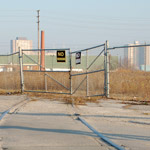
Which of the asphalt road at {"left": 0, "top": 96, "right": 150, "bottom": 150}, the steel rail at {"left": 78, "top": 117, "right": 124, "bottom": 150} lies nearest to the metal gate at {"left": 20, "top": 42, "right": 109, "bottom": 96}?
the asphalt road at {"left": 0, "top": 96, "right": 150, "bottom": 150}

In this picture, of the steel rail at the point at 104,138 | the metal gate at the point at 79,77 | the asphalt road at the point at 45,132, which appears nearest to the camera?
the steel rail at the point at 104,138

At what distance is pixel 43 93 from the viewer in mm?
18141

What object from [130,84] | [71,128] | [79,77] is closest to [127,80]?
[130,84]

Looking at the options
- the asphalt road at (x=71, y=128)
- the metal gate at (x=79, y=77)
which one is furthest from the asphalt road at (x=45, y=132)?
the metal gate at (x=79, y=77)

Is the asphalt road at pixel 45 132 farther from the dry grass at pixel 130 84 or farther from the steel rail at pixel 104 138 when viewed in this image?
the dry grass at pixel 130 84

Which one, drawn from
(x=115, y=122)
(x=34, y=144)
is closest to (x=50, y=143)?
(x=34, y=144)

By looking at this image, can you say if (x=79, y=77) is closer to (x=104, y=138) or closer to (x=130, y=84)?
(x=130, y=84)

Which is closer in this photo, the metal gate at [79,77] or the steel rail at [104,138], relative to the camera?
the steel rail at [104,138]

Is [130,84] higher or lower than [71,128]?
higher

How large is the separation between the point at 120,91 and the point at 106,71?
282 centimetres

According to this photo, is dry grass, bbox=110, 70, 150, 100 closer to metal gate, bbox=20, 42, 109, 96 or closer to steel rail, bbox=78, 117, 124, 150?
metal gate, bbox=20, 42, 109, 96

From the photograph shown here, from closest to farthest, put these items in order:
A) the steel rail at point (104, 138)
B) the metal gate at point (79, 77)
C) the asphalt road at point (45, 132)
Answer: the steel rail at point (104, 138) < the asphalt road at point (45, 132) < the metal gate at point (79, 77)

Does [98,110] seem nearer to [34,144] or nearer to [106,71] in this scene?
[106,71]

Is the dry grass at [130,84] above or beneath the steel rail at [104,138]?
above
